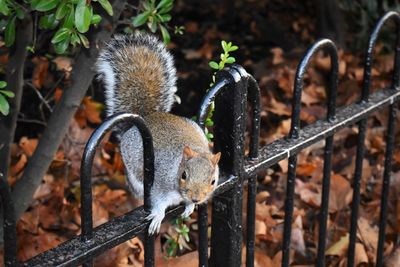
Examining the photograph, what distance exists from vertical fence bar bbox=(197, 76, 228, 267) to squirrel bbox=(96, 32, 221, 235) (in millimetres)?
50

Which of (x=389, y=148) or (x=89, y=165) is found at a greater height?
(x=89, y=165)

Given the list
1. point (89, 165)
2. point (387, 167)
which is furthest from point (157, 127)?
point (387, 167)

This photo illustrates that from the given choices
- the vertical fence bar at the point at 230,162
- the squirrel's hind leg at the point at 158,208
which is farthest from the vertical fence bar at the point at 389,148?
the squirrel's hind leg at the point at 158,208

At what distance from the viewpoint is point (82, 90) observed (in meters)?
2.41

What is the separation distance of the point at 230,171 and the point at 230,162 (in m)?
0.02

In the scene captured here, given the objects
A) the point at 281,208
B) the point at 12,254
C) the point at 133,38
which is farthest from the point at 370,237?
the point at 12,254

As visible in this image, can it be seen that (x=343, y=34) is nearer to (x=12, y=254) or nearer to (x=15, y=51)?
(x=15, y=51)

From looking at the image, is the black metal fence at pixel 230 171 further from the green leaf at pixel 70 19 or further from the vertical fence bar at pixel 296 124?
the green leaf at pixel 70 19

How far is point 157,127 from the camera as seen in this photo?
6.25 ft

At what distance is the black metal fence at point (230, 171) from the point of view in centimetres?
133

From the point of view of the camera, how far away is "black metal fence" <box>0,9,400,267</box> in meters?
1.33

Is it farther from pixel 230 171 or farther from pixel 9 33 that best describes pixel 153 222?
pixel 9 33

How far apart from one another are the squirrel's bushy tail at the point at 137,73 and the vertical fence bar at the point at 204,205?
1.18 feet

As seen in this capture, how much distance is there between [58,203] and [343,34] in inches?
105
